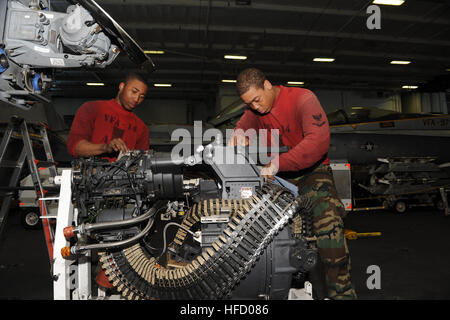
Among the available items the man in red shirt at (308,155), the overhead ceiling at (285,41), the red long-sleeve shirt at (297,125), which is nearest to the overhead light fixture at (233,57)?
the overhead ceiling at (285,41)

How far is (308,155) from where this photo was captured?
1.81m

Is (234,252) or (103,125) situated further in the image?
(103,125)

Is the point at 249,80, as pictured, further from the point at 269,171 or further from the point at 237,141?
the point at 269,171

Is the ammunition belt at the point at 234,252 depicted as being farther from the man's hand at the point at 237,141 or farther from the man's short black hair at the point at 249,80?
the man's short black hair at the point at 249,80

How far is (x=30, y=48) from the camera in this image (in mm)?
1918

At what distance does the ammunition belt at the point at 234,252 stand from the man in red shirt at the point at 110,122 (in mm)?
1401

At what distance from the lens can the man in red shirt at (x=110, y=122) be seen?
2.55 meters

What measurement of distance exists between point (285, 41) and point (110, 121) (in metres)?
8.17

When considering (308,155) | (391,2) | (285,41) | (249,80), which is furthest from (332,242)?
(285,41)

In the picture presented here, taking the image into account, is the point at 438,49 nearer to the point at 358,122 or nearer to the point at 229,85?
the point at 358,122

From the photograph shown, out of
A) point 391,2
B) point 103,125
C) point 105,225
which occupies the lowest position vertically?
point 105,225

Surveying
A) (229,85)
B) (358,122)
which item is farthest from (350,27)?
(229,85)

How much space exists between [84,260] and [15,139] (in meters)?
2.18

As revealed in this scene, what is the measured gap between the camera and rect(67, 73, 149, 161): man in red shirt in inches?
101
